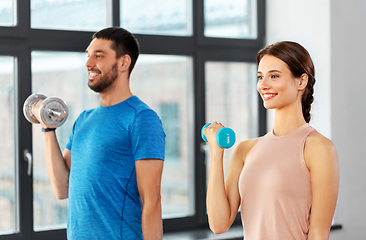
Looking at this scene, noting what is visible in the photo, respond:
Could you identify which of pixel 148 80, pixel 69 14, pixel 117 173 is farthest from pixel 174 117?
pixel 117 173

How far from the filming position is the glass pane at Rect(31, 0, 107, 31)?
198 cm

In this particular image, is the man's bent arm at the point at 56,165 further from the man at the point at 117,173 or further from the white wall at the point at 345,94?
the white wall at the point at 345,94

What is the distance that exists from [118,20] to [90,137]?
0.97m

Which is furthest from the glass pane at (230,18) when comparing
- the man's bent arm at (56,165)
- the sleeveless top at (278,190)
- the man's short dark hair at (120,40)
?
the sleeveless top at (278,190)

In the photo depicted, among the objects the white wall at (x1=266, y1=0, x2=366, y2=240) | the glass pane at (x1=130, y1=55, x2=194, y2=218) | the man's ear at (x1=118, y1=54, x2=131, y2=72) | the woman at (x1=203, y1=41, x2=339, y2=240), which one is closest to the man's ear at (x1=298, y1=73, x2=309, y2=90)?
the woman at (x1=203, y1=41, x2=339, y2=240)

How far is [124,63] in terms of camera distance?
138 centimetres

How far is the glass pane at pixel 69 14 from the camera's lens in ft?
6.49

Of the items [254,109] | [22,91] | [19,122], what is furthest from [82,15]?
[254,109]

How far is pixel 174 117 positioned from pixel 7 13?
39.8 inches

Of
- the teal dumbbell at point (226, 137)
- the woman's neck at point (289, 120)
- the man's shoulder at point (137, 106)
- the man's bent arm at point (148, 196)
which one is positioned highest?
the man's shoulder at point (137, 106)

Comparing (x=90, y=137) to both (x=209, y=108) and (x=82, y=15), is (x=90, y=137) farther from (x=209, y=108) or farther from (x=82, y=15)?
(x=209, y=108)

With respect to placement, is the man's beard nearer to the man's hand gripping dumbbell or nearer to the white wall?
the man's hand gripping dumbbell

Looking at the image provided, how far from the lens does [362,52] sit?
7.09 ft

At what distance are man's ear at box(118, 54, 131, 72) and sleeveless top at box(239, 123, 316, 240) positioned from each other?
54 centimetres
